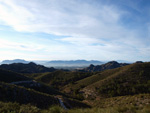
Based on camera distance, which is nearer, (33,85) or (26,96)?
(26,96)

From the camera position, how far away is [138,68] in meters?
53.1

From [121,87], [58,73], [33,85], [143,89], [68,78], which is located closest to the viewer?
[33,85]

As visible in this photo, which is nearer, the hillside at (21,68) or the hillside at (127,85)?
the hillside at (127,85)

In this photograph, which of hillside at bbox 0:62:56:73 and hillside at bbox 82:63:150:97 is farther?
hillside at bbox 0:62:56:73

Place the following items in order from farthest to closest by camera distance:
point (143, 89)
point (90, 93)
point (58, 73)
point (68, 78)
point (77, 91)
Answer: point (58, 73) < point (68, 78) < point (77, 91) < point (90, 93) < point (143, 89)

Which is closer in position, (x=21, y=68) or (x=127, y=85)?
(x=127, y=85)

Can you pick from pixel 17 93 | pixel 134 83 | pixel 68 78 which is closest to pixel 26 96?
pixel 17 93

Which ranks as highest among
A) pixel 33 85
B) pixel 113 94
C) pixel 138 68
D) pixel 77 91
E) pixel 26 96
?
pixel 138 68

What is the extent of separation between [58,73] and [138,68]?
5976cm

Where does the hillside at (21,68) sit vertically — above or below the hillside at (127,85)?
below

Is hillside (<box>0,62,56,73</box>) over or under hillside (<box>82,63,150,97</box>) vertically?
under

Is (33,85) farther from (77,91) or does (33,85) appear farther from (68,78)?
(68,78)

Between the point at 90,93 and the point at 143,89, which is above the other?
the point at 143,89

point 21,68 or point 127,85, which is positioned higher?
point 127,85
